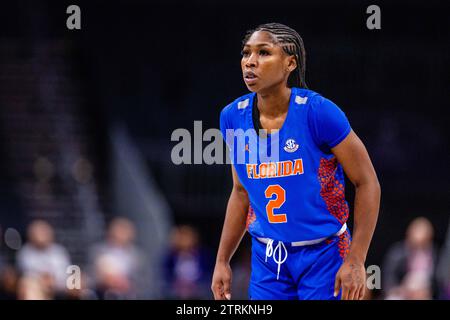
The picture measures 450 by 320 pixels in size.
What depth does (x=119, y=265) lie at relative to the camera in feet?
32.6

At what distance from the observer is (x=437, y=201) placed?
454 inches

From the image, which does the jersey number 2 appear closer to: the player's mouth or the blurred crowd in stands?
the player's mouth

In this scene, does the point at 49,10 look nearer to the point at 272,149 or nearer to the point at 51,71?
the point at 51,71

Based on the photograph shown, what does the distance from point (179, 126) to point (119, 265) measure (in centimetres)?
264

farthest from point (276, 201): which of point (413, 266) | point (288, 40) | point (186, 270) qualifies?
point (186, 270)

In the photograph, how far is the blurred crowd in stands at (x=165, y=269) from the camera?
874cm

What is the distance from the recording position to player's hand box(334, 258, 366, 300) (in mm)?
4457

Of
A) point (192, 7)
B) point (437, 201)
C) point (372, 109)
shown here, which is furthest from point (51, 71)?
point (437, 201)

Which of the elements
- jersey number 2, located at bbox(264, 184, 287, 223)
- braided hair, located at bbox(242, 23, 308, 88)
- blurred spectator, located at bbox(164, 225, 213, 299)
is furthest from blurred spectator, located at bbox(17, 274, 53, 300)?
braided hair, located at bbox(242, 23, 308, 88)

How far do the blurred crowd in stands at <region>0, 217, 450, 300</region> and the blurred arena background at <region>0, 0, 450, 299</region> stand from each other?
0.11ft

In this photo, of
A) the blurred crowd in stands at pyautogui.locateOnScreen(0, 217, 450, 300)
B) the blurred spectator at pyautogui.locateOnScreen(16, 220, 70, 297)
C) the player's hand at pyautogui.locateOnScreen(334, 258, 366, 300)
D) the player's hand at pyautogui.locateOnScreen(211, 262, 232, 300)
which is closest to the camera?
the player's hand at pyautogui.locateOnScreen(334, 258, 366, 300)

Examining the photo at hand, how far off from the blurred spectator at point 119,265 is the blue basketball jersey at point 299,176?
4.62 meters

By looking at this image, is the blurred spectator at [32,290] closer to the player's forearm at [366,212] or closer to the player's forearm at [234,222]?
the player's forearm at [234,222]

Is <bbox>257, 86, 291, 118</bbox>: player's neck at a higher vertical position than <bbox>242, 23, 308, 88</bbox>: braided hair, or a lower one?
lower
